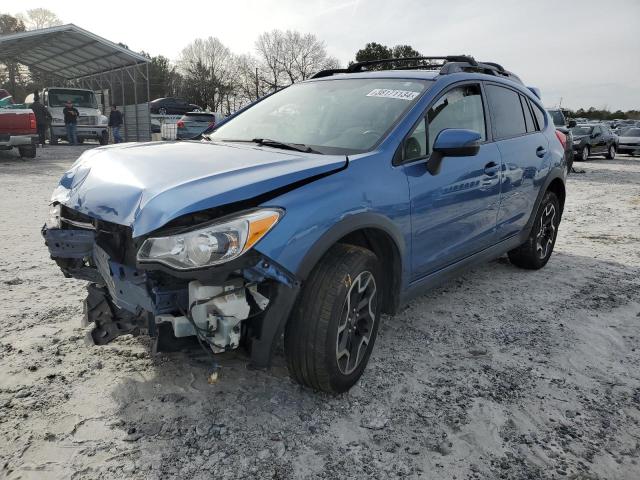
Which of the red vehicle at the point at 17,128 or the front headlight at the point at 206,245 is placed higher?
the red vehicle at the point at 17,128

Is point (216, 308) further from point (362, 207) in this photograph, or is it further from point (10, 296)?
point (10, 296)

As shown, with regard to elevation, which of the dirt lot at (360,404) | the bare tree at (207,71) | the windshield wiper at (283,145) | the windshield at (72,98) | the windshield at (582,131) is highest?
the bare tree at (207,71)

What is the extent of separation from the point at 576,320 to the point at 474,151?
168 centimetres

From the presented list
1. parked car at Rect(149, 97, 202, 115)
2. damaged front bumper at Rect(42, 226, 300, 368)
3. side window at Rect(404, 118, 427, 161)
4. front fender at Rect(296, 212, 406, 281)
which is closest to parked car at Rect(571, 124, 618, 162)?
side window at Rect(404, 118, 427, 161)

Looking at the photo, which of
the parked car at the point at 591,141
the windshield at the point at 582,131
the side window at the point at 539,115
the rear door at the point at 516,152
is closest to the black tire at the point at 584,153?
the parked car at the point at 591,141

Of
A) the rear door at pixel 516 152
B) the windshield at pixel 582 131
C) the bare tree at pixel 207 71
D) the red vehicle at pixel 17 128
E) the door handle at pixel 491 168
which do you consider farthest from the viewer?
the bare tree at pixel 207 71

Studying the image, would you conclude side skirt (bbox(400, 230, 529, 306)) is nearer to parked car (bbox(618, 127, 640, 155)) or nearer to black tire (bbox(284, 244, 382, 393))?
black tire (bbox(284, 244, 382, 393))

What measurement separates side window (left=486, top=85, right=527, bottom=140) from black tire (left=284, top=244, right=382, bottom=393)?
1980 mm

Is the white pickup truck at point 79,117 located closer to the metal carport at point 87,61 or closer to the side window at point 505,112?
the metal carport at point 87,61

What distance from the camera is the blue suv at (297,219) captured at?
202cm

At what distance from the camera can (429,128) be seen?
301 cm

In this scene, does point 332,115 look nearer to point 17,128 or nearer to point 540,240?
point 540,240

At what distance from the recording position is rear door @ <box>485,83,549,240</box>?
3.77 meters

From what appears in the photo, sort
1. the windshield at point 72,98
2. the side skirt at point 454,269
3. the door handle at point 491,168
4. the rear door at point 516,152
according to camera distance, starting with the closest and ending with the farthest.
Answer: the side skirt at point 454,269
the door handle at point 491,168
the rear door at point 516,152
the windshield at point 72,98
